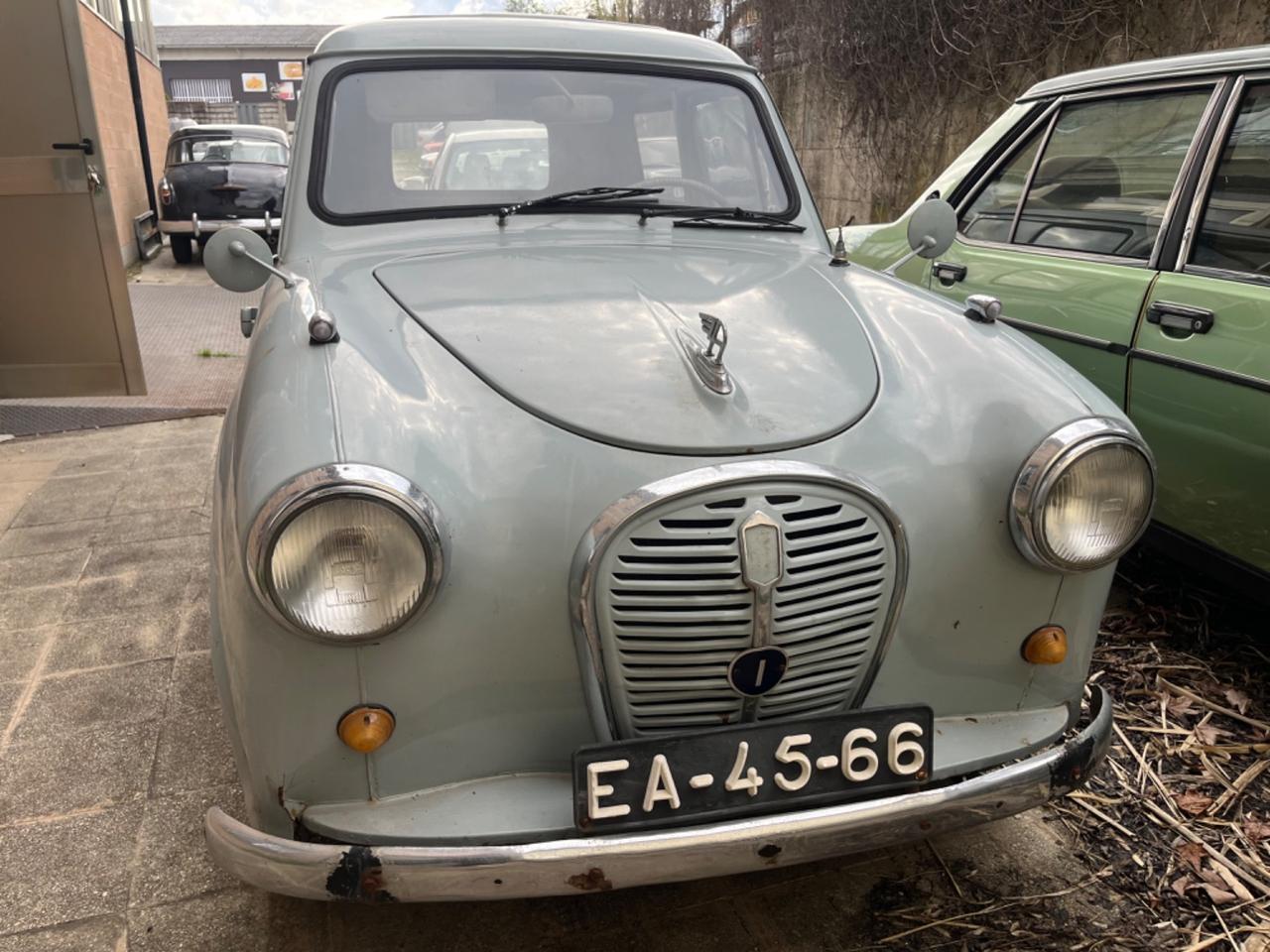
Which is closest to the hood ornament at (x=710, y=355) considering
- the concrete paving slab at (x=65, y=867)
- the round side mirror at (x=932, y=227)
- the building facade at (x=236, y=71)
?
the round side mirror at (x=932, y=227)

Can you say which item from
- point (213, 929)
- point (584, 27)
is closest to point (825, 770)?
point (213, 929)

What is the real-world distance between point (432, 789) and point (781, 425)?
34.1 inches

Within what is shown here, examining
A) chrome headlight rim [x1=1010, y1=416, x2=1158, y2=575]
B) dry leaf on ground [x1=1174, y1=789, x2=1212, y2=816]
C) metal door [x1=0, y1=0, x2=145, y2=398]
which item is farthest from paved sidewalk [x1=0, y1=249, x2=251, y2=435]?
dry leaf on ground [x1=1174, y1=789, x2=1212, y2=816]

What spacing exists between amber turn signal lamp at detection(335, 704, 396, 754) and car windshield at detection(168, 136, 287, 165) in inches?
458

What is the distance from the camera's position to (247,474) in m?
1.53

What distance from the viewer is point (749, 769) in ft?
5.24

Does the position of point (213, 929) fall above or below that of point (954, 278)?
below

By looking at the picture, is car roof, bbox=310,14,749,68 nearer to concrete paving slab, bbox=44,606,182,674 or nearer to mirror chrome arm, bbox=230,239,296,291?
mirror chrome arm, bbox=230,239,296,291

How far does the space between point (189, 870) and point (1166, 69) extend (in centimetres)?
364

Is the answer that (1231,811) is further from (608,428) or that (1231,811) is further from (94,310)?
(94,310)

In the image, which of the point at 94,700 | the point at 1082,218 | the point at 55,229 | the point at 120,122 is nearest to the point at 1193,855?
the point at 1082,218

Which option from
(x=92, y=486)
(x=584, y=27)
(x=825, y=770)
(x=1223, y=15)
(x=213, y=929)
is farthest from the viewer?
(x=1223, y=15)

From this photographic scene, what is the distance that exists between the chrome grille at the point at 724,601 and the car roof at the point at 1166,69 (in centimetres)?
225

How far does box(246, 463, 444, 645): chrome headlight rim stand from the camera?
56.5 inches
